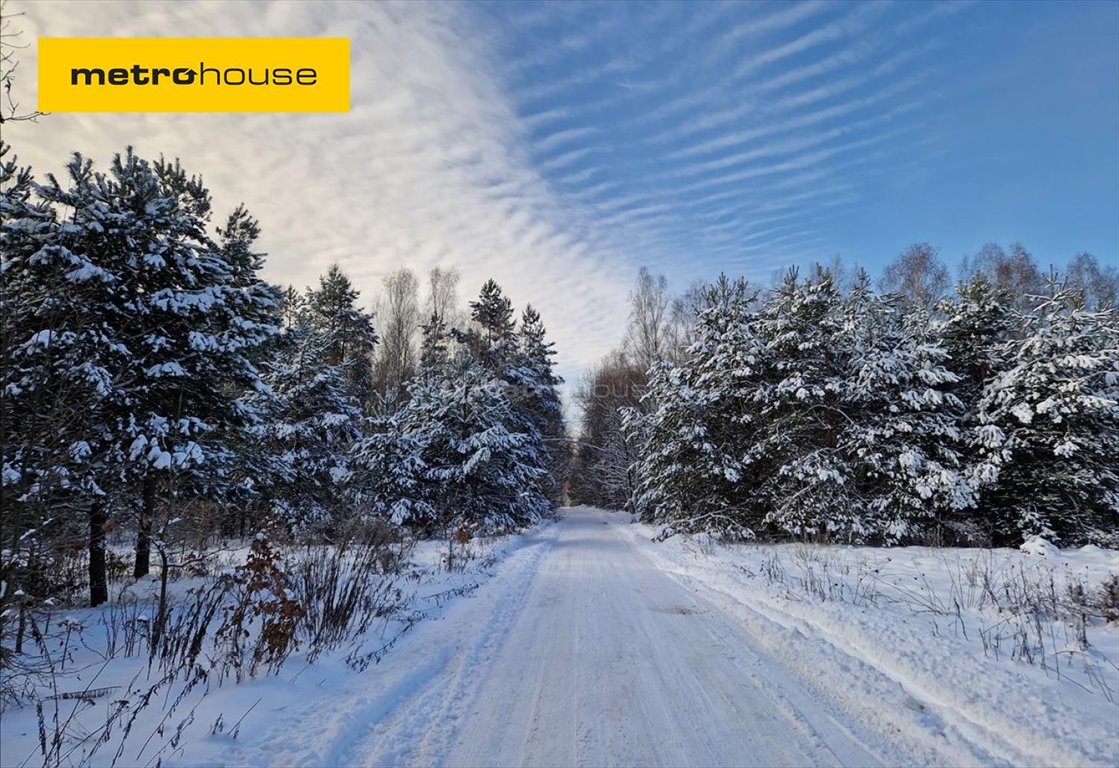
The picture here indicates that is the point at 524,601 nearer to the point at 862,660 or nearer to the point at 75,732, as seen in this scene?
the point at 862,660

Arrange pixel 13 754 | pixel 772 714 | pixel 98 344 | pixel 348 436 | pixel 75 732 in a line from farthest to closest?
pixel 348 436
pixel 98 344
pixel 772 714
pixel 75 732
pixel 13 754

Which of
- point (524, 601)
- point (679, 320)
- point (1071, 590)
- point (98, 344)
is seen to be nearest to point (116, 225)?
point (98, 344)

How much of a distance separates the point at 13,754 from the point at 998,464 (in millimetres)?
15926

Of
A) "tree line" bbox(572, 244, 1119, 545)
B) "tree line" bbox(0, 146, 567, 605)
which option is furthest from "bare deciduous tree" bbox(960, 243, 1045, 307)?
"tree line" bbox(0, 146, 567, 605)

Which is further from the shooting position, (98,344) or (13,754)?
(98,344)

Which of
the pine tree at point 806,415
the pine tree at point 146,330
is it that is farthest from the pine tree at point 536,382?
the pine tree at point 146,330

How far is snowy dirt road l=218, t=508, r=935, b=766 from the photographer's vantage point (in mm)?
3018

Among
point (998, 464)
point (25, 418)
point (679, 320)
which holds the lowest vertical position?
point (998, 464)

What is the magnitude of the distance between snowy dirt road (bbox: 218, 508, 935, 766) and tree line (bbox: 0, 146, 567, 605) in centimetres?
216

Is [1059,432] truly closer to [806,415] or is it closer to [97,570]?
[806,415]

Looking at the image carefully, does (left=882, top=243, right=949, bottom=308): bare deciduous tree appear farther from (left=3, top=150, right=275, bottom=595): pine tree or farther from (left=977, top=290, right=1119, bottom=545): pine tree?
(left=3, top=150, right=275, bottom=595): pine tree

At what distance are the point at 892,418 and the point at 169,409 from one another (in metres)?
15.3

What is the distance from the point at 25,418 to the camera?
3623 millimetres

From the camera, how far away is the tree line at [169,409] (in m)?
4.18
